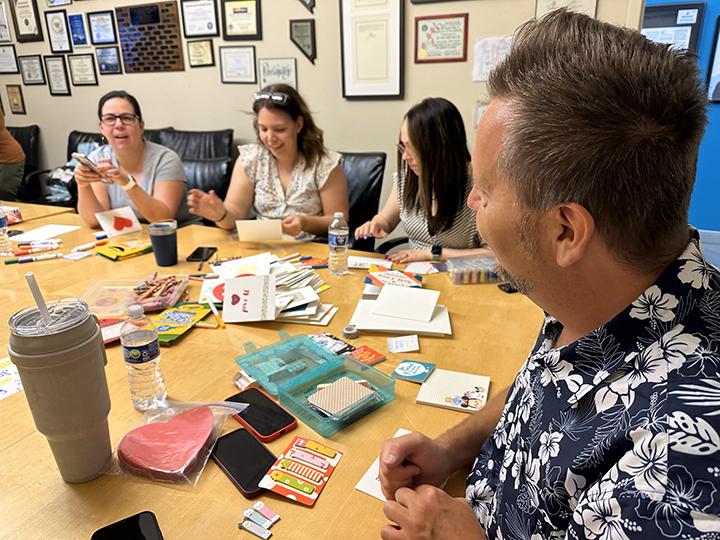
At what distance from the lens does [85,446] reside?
0.89 m

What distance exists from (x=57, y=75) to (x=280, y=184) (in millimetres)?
3526

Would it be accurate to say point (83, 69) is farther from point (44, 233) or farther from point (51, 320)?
point (51, 320)

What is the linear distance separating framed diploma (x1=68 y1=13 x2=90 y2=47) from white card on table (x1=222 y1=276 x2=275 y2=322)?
408cm

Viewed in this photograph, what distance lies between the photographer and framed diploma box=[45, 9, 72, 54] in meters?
4.51

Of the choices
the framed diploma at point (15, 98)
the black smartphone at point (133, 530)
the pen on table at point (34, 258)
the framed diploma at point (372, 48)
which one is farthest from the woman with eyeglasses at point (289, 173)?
the framed diploma at point (15, 98)

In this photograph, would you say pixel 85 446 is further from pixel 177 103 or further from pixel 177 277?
pixel 177 103

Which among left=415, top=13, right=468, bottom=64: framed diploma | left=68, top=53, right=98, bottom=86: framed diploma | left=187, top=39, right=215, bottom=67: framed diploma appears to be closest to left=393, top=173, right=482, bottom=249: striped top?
left=415, top=13, right=468, bottom=64: framed diploma

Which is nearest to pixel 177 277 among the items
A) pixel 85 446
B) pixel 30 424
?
pixel 30 424

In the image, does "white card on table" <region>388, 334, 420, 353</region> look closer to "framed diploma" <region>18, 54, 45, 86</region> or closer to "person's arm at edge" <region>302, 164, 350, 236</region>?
"person's arm at edge" <region>302, 164, 350, 236</region>

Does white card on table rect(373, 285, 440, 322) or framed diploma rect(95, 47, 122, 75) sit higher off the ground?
framed diploma rect(95, 47, 122, 75)

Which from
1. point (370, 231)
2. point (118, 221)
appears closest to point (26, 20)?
point (118, 221)

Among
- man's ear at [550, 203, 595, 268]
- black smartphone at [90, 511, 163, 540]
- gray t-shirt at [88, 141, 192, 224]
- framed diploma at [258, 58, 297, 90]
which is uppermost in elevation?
framed diploma at [258, 58, 297, 90]

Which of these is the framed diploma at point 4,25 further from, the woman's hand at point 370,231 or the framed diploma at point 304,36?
the woman's hand at point 370,231

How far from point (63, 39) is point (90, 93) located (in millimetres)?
515
